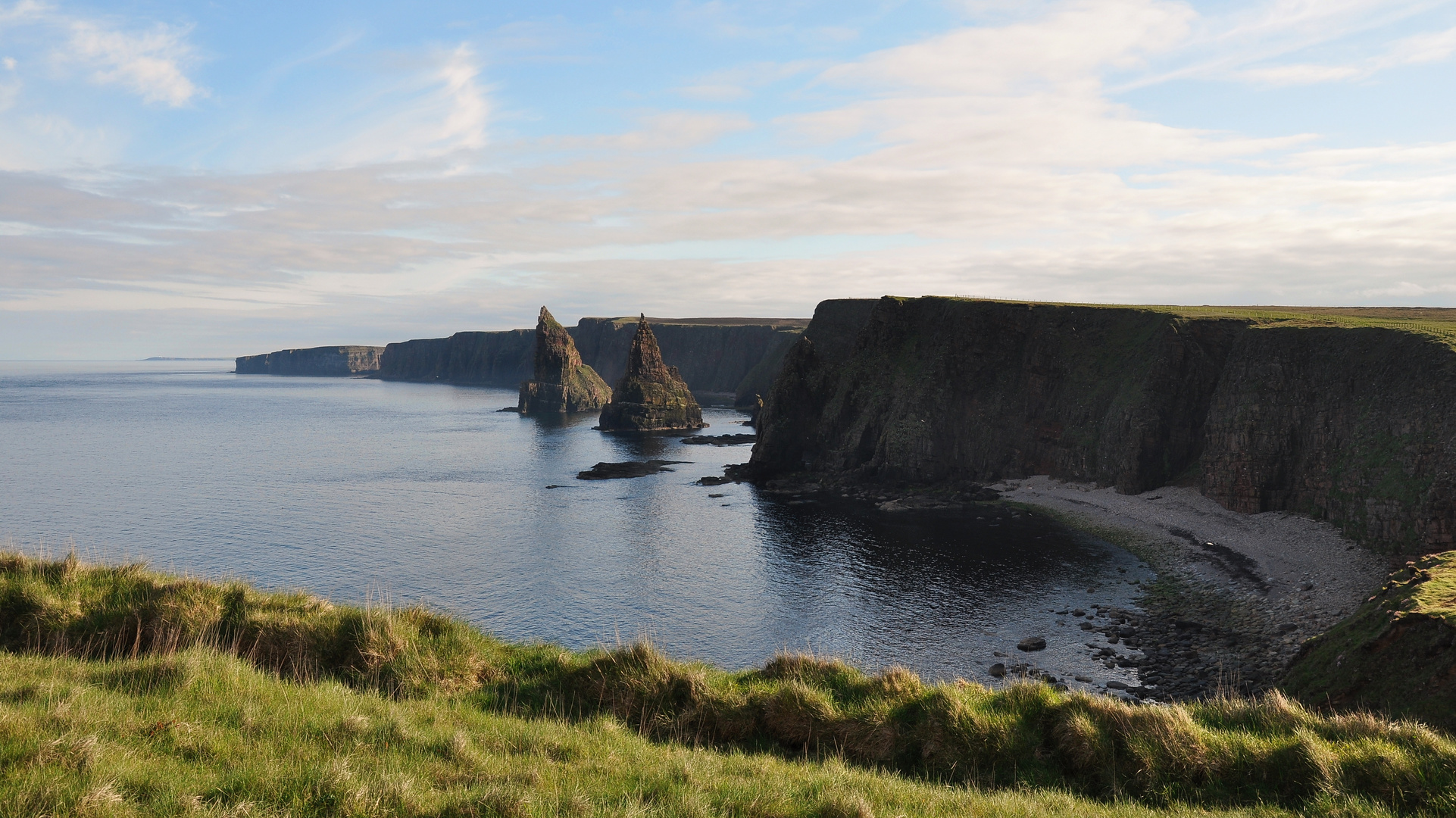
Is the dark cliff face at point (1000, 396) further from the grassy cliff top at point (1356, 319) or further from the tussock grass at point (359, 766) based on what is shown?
the tussock grass at point (359, 766)

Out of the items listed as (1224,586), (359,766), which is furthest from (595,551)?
(359,766)

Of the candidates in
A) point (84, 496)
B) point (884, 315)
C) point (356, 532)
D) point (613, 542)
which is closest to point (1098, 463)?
point (884, 315)

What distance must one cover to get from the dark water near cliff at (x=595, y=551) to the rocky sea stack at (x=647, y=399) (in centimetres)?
4922

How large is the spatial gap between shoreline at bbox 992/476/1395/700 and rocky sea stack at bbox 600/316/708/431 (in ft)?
338

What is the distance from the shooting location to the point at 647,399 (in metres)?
166

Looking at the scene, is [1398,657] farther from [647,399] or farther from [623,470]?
[647,399]

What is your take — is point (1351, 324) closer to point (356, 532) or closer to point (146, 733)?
point (146, 733)

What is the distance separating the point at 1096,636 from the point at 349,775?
45.8 metres

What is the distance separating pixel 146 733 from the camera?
913 centimetres

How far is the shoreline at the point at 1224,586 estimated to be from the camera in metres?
38.9

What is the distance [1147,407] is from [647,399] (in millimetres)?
106277

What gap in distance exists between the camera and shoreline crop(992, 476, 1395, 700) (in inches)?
1532

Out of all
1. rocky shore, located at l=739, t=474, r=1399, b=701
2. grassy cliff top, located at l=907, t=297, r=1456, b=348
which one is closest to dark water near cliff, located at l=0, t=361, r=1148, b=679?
rocky shore, located at l=739, t=474, r=1399, b=701

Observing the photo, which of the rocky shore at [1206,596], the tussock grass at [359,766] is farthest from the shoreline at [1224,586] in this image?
the tussock grass at [359,766]
